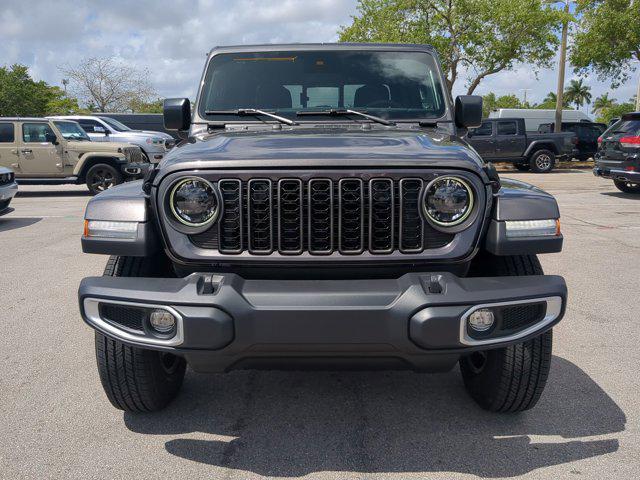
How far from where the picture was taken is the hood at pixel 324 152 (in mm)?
2562

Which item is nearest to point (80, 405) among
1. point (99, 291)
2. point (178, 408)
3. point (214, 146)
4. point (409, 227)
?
point (178, 408)

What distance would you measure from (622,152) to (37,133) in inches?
524

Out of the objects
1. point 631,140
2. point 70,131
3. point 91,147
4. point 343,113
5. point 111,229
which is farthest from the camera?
point 70,131

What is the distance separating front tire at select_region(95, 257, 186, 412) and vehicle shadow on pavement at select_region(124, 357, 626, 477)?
0.17 metres

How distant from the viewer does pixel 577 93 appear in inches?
3861

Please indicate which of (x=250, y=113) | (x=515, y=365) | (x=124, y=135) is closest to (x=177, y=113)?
(x=250, y=113)

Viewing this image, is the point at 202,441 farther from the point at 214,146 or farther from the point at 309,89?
the point at 309,89

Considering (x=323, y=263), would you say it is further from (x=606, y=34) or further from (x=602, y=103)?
(x=602, y=103)

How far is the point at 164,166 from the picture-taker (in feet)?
8.78

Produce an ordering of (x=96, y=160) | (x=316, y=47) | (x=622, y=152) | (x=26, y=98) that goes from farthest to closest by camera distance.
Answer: (x=26, y=98) < (x=96, y=160) < (x=622, y=152) < (x=316, y=47)

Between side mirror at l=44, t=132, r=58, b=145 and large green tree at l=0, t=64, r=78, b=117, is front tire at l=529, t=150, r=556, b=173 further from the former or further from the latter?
large green tree at l=0, t=64, r=78, b=117

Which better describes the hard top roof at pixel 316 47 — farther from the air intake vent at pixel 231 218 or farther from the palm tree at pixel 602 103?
the palm tree at pixel 602 103

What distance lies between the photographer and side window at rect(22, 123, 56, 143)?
14391 mm

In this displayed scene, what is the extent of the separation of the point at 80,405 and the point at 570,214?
9.68 metres
